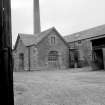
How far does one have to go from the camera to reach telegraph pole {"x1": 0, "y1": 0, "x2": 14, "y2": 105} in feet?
4.75

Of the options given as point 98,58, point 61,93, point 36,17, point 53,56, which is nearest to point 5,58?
point 61,93

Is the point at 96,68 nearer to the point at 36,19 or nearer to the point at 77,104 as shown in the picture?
the point at 77,104

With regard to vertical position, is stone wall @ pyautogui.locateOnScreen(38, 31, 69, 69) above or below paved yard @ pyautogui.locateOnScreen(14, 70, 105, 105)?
above

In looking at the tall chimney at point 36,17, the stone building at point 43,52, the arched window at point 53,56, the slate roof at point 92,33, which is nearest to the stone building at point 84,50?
the slate roof at point 92,33

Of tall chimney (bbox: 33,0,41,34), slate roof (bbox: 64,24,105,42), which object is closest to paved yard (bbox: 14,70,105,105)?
slate roof (bbox: 64,24,105,42)

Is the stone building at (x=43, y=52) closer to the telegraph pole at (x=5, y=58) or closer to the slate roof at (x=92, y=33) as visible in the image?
the slate roof at (x=92, y=33)

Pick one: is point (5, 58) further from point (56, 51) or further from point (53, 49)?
point (56, 51)

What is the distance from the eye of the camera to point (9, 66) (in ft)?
4.92

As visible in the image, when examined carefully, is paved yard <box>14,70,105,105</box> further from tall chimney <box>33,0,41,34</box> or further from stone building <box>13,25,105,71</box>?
tall chimney <box>33,0,41,34</box>

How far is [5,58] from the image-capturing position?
4.82ft

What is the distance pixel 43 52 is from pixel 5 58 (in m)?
22.3

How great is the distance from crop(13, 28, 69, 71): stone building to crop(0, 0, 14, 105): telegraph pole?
2157 cm

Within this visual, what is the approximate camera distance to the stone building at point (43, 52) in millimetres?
23344

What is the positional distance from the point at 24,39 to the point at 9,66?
83.8 ft
